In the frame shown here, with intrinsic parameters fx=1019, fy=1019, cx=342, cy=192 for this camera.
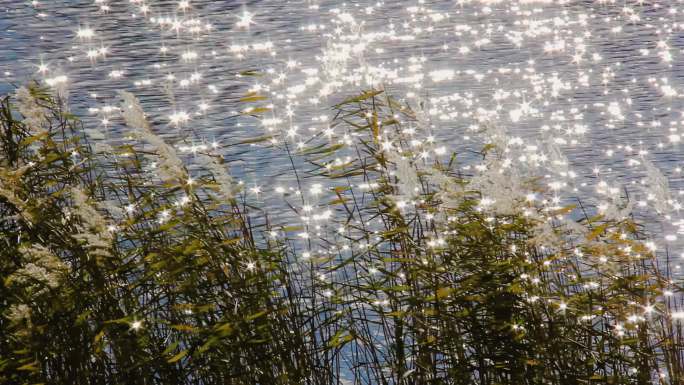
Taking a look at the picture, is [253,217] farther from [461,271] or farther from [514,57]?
[514,57]

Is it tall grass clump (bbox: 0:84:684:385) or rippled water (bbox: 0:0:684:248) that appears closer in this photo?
tall grass clump (bbox: 0:84:684:385)

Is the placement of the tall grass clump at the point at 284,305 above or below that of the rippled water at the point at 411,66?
above

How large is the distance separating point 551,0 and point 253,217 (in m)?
26.3

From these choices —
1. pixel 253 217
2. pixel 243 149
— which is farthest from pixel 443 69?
pixel 253 217

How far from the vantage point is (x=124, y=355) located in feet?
18.6

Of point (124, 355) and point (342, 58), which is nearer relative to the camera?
point (124, 355)

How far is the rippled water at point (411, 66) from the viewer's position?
1738 centimetres

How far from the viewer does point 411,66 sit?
993 inches

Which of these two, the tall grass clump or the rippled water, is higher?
the tall grass clump

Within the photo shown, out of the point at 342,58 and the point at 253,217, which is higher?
the point at 342,58

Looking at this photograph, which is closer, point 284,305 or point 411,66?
point 284,305

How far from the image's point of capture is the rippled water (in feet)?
57.0

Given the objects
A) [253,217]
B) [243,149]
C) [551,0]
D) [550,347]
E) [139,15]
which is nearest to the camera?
[550,347]

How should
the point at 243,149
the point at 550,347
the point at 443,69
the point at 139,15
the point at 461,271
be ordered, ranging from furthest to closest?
the point at 139,15
the point at 443,69
the point at 243,149
the point at 461,271
the point at 550,347
